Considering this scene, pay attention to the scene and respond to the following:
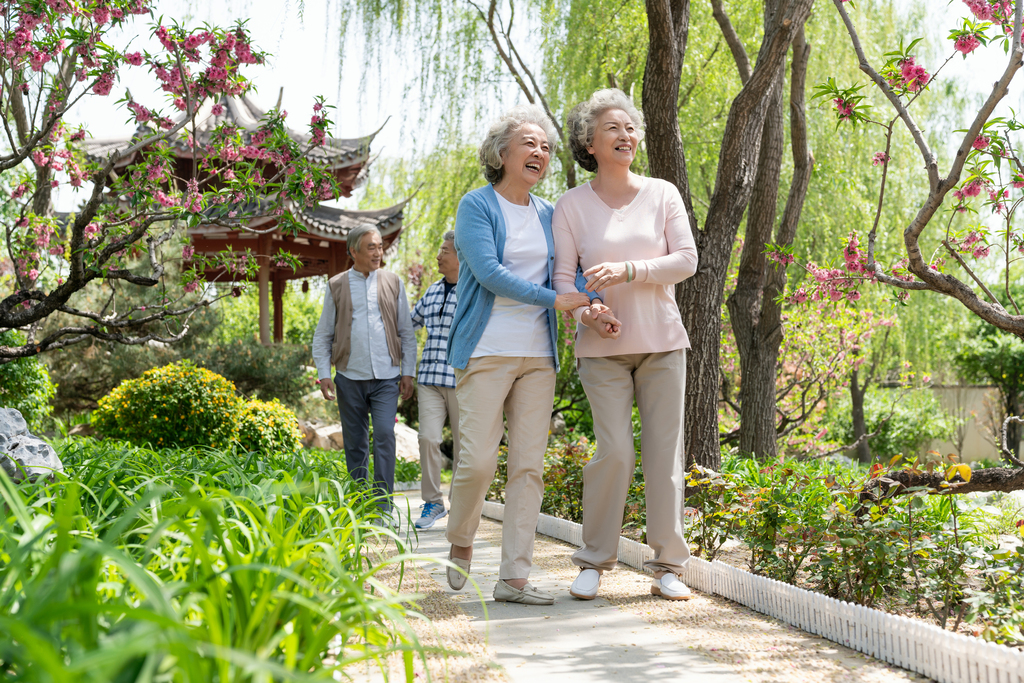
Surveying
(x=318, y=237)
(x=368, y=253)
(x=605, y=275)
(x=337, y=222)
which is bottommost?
(x=605, y=275)

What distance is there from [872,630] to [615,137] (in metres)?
1.84

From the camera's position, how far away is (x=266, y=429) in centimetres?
709

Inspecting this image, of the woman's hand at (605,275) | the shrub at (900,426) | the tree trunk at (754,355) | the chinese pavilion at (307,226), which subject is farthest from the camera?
the shrub at (900,426)

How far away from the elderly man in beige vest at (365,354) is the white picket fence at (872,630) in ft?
6.20

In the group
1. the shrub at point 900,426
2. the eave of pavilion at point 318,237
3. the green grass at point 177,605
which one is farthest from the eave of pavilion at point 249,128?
the shrub at point 900,426

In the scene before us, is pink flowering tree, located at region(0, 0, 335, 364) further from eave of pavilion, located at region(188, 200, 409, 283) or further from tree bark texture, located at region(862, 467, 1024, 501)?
eave of pavilion, located at region(188, 200, 409, 283)

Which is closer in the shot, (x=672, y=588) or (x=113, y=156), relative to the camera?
(x=672, y=588)

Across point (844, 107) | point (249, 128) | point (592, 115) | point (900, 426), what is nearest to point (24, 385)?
point (249, 128)

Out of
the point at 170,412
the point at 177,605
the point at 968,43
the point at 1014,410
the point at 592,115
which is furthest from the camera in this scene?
the point at 1014,410

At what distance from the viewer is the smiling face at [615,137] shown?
290cm

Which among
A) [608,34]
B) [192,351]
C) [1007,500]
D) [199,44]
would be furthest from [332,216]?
[1007,500]

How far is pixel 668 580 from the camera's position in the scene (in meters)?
2.75

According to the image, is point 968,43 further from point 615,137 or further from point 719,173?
point 719,173

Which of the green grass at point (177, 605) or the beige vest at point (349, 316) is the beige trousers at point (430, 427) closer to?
the beige vest at point (349, 316)
